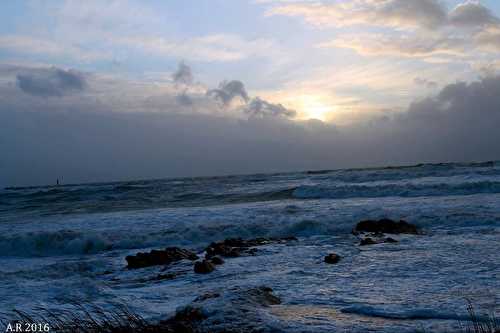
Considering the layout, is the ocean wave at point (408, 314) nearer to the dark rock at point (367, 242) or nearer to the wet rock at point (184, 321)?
the wet rock at point (184, 321)

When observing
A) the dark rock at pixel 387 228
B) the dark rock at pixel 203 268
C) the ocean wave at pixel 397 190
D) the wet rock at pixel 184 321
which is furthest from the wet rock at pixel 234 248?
the ocean wave at pixel 397 190

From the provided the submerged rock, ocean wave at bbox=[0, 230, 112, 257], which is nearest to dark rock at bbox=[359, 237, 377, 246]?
the submerged rock

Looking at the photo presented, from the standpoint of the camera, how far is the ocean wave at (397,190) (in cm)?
2397

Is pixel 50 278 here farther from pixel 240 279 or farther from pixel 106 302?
pixel 240 279

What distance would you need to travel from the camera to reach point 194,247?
46.8 ft

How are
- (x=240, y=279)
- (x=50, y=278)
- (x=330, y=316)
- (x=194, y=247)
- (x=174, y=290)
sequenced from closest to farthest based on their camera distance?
(x=330, y=316) < (x=174, y=290) < (x=240, y=279) < (x=50, y=278) < (x=194, y=247)

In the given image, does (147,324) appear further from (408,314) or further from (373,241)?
(373,241)

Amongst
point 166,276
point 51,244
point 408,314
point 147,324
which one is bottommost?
point 51,244

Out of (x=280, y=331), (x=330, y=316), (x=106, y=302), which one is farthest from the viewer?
(x=106, y=302)

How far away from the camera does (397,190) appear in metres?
26.2

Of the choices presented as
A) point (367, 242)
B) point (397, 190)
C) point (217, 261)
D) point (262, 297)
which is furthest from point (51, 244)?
point (397, 190)

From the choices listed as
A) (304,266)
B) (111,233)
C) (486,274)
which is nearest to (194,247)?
(111,233)

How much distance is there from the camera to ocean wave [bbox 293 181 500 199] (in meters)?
24.0

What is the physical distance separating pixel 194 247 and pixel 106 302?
7.46m
